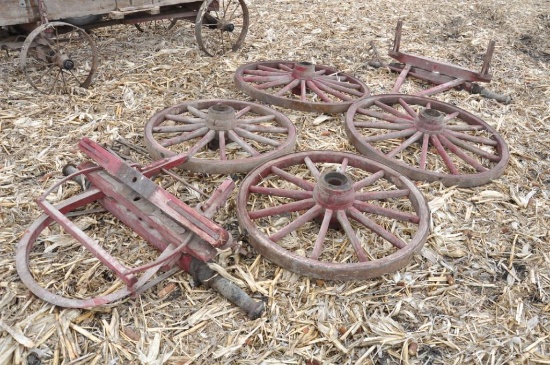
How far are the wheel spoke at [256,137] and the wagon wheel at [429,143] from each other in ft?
2.29

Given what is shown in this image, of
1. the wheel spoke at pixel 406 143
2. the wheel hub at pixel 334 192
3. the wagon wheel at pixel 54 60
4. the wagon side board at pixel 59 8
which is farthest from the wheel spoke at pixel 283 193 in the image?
the wagon side board at pixel 59 8

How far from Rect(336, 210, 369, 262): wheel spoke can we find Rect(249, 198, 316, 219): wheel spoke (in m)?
0.21

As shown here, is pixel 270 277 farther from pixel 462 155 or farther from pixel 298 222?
pixel 462 155

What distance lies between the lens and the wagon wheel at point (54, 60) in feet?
13.5

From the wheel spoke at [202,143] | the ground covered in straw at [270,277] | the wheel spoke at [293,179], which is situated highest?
the wheel spoke at [202,143]

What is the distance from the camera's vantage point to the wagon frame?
13.3ft

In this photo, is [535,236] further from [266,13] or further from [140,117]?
[266,13]

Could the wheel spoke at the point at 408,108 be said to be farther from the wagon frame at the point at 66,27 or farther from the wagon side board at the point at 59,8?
the wagon side board at the point at 59,8

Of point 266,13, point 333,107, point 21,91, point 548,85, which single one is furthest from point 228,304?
point 266,13

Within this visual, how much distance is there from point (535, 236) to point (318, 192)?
1.59 m

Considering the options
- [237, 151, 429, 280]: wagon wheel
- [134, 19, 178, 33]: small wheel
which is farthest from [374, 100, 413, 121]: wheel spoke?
[134, 19, 178, 33]: small wheel

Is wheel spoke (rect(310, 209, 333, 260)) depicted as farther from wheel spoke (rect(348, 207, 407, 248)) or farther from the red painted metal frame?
the red painted metal frame

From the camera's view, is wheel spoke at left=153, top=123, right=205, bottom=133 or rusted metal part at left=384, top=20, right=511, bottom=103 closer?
wheel spoke at left=153, top=123, right=205, bottom=133

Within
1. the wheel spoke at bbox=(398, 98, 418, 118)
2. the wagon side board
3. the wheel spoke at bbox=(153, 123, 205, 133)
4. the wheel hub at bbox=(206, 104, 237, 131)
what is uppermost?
the wagon side board
